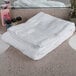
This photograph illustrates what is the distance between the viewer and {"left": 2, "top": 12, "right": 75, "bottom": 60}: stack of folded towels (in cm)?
85

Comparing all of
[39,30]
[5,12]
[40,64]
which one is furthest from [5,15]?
[40,64]

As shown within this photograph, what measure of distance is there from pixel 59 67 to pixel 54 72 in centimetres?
4

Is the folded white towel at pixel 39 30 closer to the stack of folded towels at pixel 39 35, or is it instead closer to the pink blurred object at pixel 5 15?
the stack of folded towels at pixel 39 35

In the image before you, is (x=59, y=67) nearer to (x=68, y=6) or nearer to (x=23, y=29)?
(x=23, y=29)

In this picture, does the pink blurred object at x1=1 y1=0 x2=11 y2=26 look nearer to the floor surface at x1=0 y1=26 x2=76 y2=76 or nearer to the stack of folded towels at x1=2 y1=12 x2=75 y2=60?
the stack of folded towels at x1=2 y1=12 x2=75 y2=60

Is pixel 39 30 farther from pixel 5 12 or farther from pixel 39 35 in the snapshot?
pixel 5 12

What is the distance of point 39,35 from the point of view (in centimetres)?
93

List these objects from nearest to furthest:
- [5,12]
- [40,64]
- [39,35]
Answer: [40,64] < [39,35] < [5,12]

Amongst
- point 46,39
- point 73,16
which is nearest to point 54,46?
point 46,39

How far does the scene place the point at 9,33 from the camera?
981 millimetres

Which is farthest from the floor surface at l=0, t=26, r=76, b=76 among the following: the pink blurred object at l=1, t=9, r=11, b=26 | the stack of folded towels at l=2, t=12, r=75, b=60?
the pink blurred object at l=1, t=9, r=11, b=26

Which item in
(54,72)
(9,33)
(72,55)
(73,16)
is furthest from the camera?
→ (73,16)

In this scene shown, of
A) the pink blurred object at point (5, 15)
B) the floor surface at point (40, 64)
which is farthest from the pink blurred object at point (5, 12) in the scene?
the floor surface at point (40, 64)

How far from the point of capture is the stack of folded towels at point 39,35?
0.85 m
